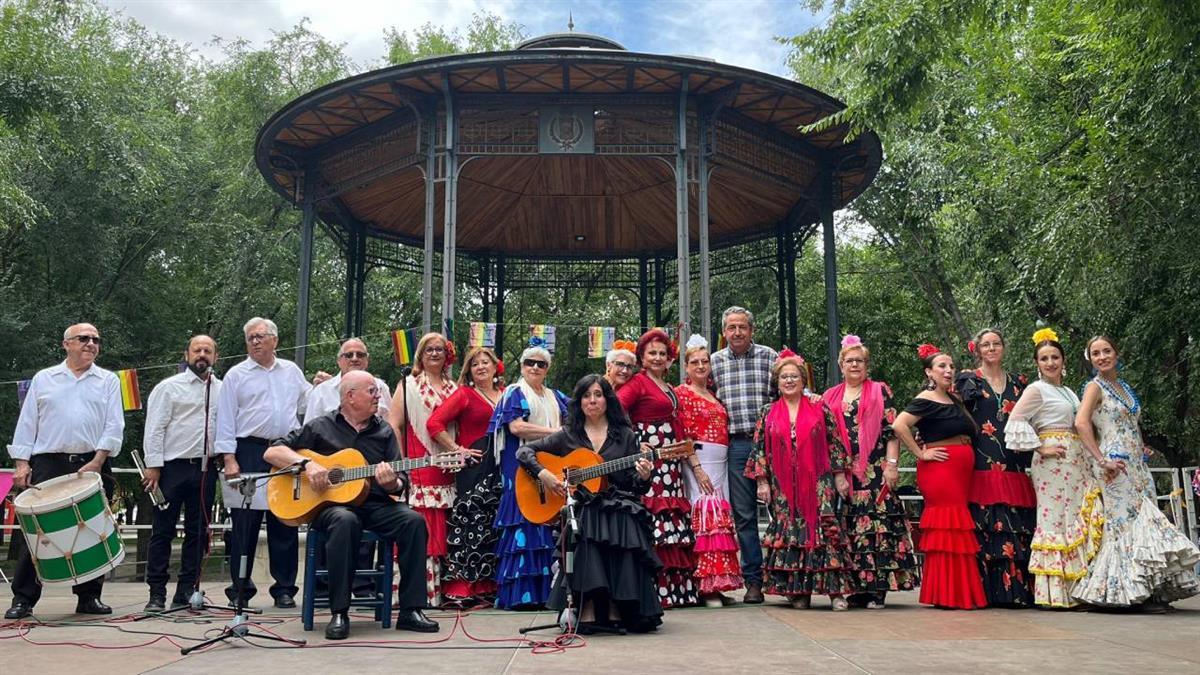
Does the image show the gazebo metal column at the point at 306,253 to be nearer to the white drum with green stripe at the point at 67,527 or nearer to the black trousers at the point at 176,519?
the black trousers at the point at 176,519

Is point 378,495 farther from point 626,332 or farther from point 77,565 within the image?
point 626,332

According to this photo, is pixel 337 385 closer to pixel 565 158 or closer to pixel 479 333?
pixel 479 333

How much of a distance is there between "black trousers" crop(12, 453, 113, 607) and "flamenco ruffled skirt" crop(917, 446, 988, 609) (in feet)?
18.0

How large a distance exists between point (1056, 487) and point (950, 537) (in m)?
0.81

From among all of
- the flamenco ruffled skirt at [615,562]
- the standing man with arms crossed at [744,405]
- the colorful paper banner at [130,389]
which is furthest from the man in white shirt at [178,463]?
the colorful paper banner at [130,389]

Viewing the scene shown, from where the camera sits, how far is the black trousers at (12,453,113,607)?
20.0 feet

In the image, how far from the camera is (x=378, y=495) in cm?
564

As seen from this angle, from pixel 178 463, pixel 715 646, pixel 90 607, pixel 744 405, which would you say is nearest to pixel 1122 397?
pixel 744 405

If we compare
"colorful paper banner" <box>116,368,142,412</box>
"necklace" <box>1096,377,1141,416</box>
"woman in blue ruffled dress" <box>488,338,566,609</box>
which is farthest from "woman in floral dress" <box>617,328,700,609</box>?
"colorful paper banner" <box>116,368,142,412</box>

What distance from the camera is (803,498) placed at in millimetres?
6363

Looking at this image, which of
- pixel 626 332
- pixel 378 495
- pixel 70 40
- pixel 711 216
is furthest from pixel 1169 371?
pixel 70 40

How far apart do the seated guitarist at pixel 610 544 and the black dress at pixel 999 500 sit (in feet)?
8.35

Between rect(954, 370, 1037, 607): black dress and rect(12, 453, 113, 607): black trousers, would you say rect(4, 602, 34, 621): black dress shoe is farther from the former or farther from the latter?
rect(954, 370, 1037, 607): black dress

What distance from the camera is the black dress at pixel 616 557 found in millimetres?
5156
